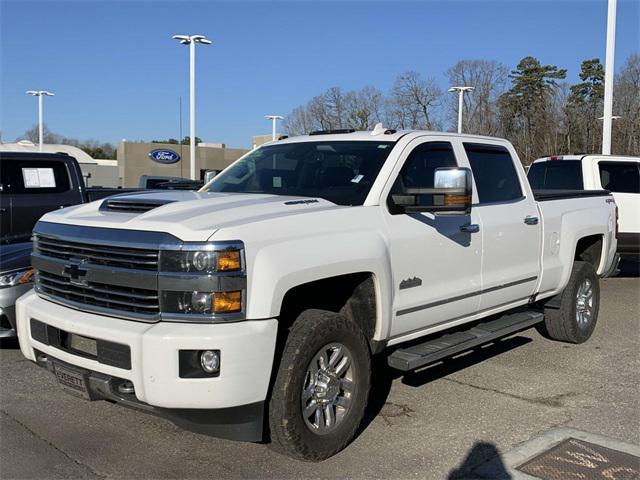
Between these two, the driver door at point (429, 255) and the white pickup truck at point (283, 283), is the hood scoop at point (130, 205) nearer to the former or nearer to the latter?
the white pickup truck at point (283, 283)

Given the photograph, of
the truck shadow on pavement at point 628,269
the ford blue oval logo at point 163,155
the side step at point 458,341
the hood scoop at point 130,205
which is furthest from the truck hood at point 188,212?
the ford blue oval logo at point 163,155

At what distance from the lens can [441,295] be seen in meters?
4.81

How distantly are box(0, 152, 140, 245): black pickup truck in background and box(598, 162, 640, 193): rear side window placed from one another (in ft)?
28.1

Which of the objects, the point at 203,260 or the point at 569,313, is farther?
the point at 569,313

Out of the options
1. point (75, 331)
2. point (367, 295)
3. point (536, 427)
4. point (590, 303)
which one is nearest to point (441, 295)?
point (367, 295)

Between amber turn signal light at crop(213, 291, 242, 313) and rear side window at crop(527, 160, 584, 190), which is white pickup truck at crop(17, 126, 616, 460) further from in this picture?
rear side window at crop(527, 160, 584, 190)

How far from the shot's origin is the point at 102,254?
3.70 m

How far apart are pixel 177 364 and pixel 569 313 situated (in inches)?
186

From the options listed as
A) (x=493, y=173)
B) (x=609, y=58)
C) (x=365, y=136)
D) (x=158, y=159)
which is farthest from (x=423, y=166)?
(x=158, y=159)

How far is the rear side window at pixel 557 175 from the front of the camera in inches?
432

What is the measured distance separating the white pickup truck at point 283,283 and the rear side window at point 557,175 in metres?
5.89

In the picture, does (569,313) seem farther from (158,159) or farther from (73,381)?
(158,159)

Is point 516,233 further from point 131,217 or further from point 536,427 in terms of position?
point 131,217

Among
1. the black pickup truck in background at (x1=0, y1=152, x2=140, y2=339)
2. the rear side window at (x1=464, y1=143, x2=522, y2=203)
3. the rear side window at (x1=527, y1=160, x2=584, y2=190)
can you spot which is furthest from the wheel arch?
the rear side window at (x1=527, y1=160, x2=584, y2=190)
